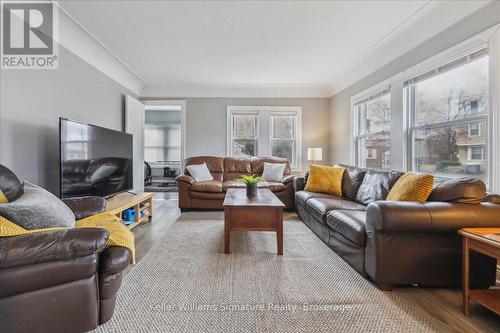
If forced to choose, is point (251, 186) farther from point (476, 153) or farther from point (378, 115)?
point (378, 115)

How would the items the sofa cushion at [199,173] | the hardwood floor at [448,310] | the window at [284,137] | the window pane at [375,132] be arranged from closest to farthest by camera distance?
1. the hardwood floor at [448,310]
2. the window pane at [375,132]
3. the sofa cushion at [199,173]
4. the window at [284,137]

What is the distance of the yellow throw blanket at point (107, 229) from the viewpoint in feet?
3.94

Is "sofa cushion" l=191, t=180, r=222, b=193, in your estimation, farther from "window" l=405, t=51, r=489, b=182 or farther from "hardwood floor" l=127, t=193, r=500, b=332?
"window" l=405, t=51, r=489, b=182

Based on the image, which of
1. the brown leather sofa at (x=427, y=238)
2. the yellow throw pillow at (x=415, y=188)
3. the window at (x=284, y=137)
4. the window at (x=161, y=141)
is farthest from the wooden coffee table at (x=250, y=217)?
the window at (x=161, y=141)

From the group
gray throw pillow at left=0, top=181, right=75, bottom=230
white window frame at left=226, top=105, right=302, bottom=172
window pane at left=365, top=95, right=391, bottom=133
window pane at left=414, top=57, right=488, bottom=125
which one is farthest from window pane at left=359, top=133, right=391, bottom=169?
gray throw pillow at left=0, top=181, right=75, bottom=230

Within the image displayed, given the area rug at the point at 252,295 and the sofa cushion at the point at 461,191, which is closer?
the area rug at the point at 252,295

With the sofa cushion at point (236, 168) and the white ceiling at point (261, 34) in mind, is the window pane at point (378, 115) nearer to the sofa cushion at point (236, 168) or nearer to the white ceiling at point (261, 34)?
the white ceiling at point (261, 34)

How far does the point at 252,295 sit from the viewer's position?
5.63 ft

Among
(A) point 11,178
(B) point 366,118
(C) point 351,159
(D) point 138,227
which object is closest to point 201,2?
(A) point 11,178

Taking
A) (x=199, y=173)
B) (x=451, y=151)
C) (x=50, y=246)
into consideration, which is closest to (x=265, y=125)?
(x=199, y=173)

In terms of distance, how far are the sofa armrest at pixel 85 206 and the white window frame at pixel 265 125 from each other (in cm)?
348

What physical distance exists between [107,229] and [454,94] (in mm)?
3525

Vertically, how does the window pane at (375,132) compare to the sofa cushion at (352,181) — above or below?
above

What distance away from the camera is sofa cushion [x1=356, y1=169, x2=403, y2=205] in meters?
2.64
